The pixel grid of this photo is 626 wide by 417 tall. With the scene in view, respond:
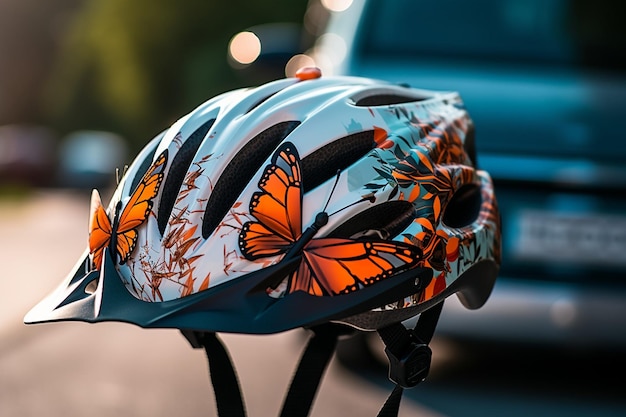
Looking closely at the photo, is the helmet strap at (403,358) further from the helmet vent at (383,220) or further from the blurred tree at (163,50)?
the blurred tree at (163,50)

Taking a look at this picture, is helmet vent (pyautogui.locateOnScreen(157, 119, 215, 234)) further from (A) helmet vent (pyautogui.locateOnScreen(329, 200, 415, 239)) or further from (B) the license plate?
(B) the license plate

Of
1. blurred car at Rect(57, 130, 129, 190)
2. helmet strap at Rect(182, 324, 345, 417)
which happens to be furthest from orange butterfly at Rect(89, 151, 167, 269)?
blurred car at Rect(57, 130, 129, 190)

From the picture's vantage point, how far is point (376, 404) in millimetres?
5355

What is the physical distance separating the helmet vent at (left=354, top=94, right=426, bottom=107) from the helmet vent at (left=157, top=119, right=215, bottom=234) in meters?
0.32

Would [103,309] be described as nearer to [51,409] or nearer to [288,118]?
[288,118]

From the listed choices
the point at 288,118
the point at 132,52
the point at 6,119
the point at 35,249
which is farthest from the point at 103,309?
the point at 6,119

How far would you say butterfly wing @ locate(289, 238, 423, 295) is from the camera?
215 centimetres

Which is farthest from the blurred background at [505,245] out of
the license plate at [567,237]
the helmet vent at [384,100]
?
the helmet vent at [384,100]

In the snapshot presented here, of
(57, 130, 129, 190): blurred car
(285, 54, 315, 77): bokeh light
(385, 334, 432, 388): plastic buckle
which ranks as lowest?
(57, 130, 129, 190): blurred car

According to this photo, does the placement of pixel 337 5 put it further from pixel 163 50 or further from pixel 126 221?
pixel 163 50

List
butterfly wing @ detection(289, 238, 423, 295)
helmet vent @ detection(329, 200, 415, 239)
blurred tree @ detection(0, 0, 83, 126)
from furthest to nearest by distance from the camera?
blurred tree @ detection(0, 0, 83, 126)
helmet vent @ detection(329, 200, 415, 239)
butterfly wing @ detection(289, 238, 423, 295)

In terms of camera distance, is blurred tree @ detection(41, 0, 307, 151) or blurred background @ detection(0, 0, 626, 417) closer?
blurred background @ detection(0, 0, 626, 417)

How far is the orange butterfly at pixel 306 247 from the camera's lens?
7.08 feet

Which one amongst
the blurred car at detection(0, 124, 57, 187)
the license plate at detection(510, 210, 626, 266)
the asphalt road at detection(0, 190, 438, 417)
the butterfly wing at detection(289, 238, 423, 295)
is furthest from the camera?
the blurred car at detection(0, 124, 57, 187)
